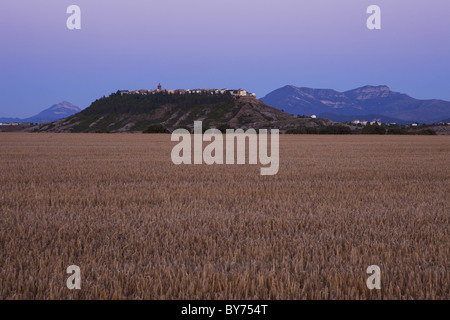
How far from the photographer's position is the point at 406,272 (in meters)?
3.74

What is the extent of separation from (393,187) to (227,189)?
484cm

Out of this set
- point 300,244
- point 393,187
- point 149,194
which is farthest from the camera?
point 393,187

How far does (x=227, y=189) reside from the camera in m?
9.01

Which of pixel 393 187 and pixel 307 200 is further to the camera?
pixel 393 187

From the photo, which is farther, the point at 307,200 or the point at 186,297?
the point at 307,200
